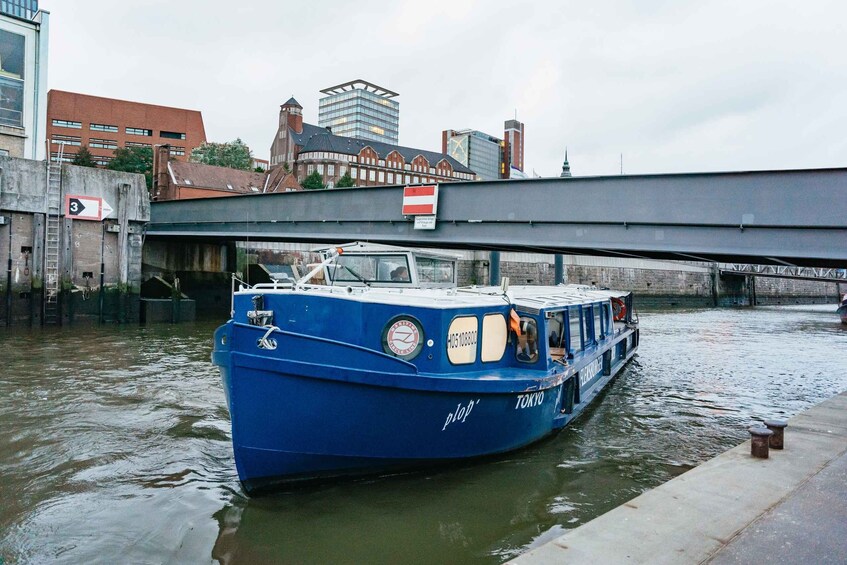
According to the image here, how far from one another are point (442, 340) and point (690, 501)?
348 centimetres

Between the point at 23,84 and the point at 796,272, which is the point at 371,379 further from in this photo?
the point at 796,272

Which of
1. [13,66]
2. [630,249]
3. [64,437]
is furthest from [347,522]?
[13,66]

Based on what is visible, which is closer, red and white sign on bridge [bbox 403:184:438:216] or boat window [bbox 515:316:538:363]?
boat window [bbox 515:316:538:363]

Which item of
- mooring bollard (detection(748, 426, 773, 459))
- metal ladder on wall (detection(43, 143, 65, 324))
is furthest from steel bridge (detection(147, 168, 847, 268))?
metal ladder on wall (detection(43, 143, 65, 324))

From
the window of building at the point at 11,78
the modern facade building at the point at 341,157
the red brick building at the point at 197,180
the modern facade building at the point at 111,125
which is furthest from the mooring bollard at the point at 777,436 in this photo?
the modern facade building at the point at 341,157

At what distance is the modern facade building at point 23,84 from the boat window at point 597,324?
122 feet

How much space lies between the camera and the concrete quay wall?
25938 mm

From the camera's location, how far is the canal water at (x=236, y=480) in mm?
6621

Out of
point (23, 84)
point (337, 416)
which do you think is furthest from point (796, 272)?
point (23, 84)

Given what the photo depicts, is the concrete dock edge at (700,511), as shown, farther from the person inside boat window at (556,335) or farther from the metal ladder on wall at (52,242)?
the metal ladder on wall at (52,242)

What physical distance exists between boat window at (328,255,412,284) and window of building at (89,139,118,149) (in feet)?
279

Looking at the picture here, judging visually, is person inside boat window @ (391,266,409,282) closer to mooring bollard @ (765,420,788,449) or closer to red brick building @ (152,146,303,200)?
mooring bollard @ (765,420,788,449)

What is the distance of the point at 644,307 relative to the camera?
6022 centimetres

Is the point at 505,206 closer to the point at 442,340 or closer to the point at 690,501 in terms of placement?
the point at 442,340
